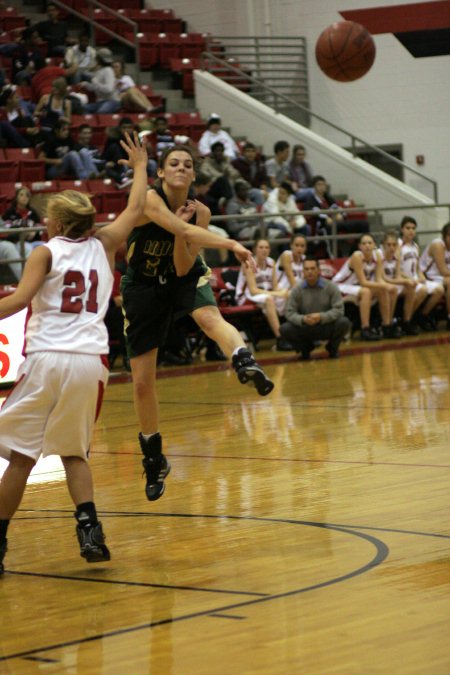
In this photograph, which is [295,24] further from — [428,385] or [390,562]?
[390,562]

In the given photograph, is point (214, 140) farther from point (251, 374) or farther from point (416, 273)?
point (251, 374)

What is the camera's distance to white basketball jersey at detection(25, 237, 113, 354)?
15.5 ft

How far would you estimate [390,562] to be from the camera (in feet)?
15.3

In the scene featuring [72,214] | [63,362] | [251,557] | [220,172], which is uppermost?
[220,172]

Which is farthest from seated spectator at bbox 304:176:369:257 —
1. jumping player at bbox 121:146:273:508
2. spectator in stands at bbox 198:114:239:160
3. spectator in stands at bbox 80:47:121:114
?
jumping player at bbox 121:146:273:508

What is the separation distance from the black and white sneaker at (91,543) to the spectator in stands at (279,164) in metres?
13.5

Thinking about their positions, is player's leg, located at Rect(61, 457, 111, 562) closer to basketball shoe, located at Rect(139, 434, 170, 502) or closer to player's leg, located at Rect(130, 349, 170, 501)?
basketball shoe, located at Rect(139, 434, 170, 502)

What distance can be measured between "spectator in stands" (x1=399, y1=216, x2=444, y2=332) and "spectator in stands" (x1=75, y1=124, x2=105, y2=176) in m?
3.91

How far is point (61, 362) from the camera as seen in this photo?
15.4ft

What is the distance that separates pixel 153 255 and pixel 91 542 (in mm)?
1782

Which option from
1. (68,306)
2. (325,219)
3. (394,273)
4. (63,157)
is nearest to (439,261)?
(394,273)

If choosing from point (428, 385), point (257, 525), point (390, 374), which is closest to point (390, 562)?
point (257, 525)

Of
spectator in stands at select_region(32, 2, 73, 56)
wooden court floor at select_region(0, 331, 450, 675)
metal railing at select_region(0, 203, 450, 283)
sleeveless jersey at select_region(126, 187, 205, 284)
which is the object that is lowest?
wooden court floor at select_region(0, 331, 450, 675)

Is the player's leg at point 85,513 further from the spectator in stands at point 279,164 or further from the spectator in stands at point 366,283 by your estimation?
the spectator in stands at point 279,164
